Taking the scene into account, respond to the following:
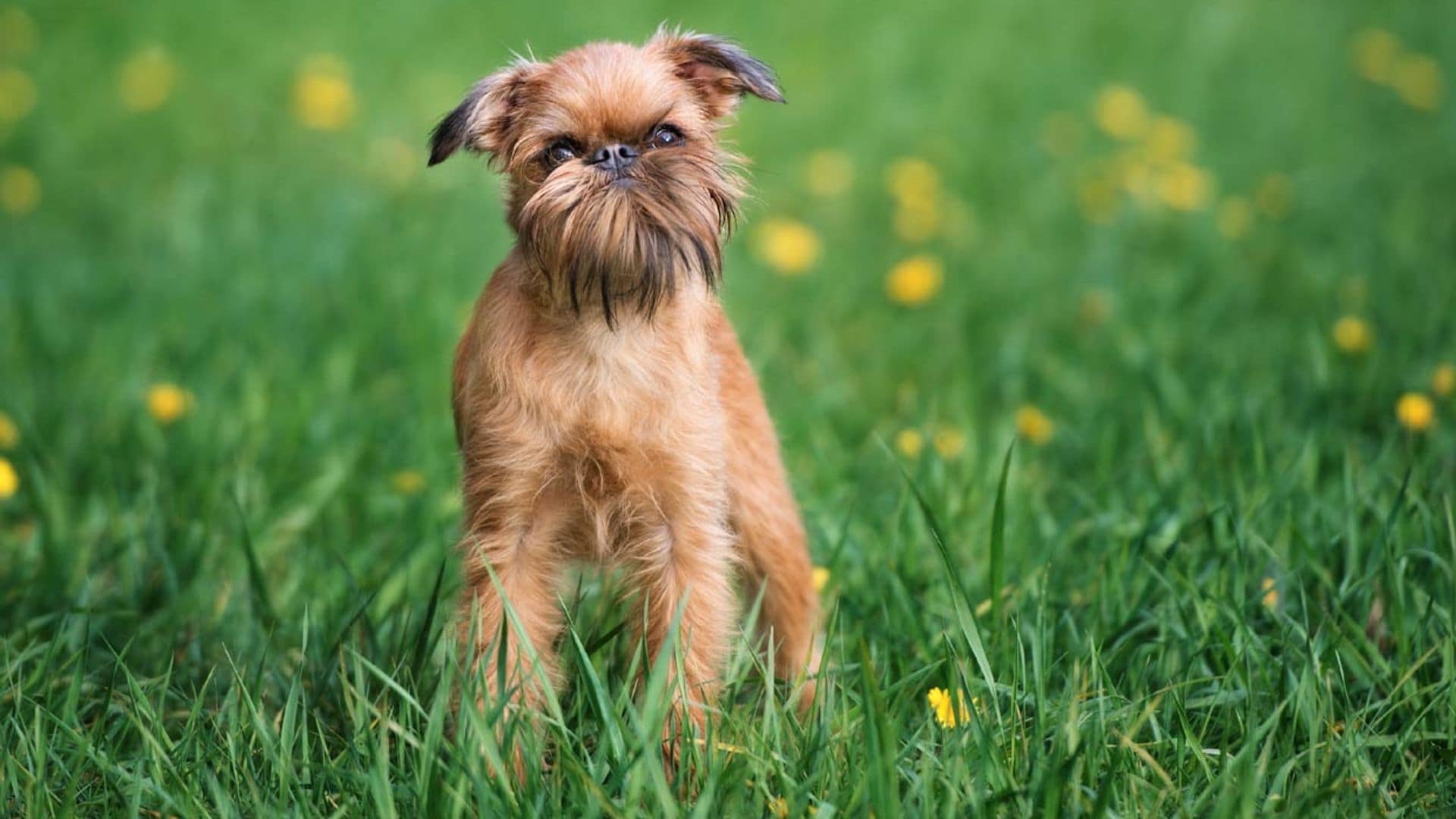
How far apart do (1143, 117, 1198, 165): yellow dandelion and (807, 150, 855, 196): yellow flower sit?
151cm

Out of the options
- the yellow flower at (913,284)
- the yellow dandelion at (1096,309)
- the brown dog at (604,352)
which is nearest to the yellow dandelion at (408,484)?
the brown dog at (604,352)

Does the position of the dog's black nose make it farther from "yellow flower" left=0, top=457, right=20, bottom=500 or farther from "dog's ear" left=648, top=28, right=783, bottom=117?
"yellow flower" left=0, top=457, right=20, bottom=500

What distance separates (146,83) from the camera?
8000 mm

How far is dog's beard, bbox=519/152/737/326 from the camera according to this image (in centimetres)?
276

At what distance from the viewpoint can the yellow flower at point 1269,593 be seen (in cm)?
334

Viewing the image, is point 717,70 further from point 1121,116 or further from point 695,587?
point 1121,116

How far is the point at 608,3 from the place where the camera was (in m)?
9.73

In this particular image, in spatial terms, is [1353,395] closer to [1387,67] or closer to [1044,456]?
[1044,456]

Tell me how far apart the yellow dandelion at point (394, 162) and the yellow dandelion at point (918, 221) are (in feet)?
7.50

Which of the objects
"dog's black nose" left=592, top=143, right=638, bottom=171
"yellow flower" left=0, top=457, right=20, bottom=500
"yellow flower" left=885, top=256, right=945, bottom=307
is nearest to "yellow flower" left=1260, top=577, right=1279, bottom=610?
"dog's black nose" left=592, top=143, right=638, bottom=171

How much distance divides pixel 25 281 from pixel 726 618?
390 cm

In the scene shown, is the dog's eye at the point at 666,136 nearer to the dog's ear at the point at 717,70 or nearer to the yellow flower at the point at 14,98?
the dog's ear at the point at 717,70

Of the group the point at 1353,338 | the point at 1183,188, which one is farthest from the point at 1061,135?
the point at 1353,338

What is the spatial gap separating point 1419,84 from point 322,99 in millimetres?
6012
